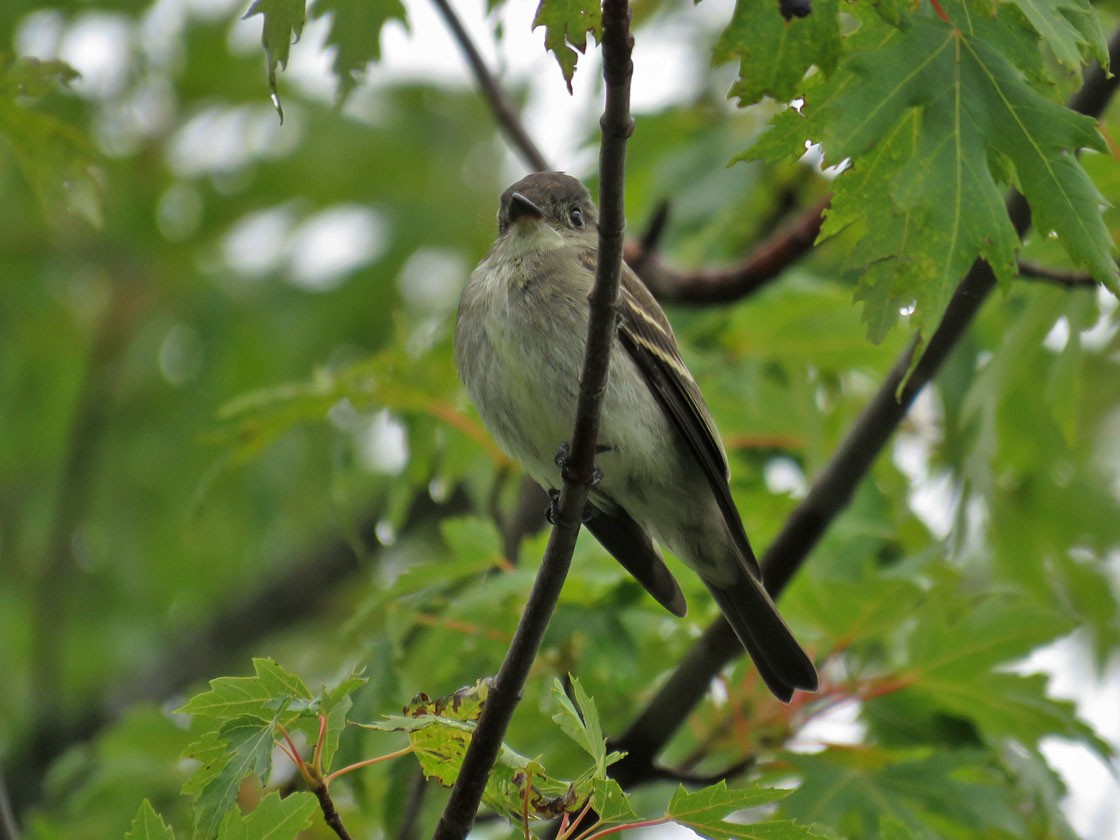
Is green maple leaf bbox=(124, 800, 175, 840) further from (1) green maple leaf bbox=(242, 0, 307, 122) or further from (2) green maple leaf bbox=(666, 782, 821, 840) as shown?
(1) green maple leaf bbox=(242, 0, 307, 122)

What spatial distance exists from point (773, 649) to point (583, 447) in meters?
1.43

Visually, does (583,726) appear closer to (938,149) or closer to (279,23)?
(938,149)

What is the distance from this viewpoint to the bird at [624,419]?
391cm

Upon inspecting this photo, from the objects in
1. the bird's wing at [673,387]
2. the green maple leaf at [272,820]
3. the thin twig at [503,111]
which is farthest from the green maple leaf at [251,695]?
the thin twig at [503,111]

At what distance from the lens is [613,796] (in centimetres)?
251

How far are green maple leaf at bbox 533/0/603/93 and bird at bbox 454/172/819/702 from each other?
157 cm

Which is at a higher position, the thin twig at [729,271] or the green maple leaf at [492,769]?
the green maple leaf at [492,769]

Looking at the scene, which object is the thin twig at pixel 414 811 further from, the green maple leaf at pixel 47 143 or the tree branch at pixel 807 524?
the green maple leaf at pixel 47 143

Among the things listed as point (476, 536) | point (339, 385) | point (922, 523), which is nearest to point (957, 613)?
point (922, 523)

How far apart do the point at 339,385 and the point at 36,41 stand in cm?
376

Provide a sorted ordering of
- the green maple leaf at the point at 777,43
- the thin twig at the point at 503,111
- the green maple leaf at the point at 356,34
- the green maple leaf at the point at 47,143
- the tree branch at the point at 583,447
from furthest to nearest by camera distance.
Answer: the thin twig at the point at 503,111, the green maple leaf at the point at 356,34, the green maple leaf at the point at 47,143, the tree branch at the point at 583,447, the green maple leaf at the point at 777,43

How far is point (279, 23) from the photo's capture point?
2.58 metres

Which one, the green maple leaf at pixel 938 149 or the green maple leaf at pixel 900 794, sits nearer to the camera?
the green maple leaf at pixel 938 149

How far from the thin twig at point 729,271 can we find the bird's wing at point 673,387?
2.59ft
